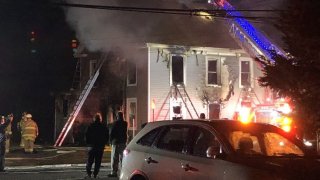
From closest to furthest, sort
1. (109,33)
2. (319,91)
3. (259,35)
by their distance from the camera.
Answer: (319,91) < (259,35) < (109,33)

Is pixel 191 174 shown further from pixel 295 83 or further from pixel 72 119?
pixel 72 119

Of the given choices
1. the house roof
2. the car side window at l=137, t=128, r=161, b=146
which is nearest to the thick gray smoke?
the house roof

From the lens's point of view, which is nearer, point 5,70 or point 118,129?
point 118,129

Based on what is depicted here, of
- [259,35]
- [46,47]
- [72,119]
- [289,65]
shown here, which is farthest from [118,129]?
[46,47]

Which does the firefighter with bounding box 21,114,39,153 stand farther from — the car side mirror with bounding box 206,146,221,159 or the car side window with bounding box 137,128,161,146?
the car side mirror with bounding box 206,146,221,159

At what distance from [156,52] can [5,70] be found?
15.6 m

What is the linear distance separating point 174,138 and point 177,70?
732 inches

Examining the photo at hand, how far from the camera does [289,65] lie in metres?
8.55

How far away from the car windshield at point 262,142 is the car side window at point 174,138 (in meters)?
0.67

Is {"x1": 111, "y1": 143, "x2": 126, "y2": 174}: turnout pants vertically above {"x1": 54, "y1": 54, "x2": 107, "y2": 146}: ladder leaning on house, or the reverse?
{"x1": 54, "y1": 54, "x2": 107, "y2": 146}: ladder leaning on house

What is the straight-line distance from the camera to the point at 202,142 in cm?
699

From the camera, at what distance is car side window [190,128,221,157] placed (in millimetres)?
6841

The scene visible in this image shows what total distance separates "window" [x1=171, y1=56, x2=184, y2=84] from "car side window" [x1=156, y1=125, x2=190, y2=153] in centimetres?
1814

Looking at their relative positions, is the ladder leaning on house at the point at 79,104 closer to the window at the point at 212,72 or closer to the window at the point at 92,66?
the window at the point at 92,66
